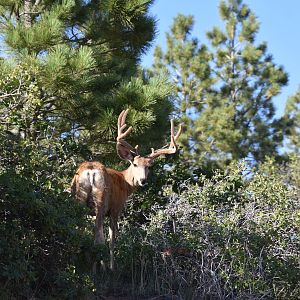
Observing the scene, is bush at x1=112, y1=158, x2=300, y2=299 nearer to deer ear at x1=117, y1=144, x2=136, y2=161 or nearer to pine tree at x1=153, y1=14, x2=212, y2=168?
deer ear at x1=117, y1=144, x2=136, y2=161

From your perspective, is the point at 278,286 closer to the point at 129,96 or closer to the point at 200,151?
the point at 129,96

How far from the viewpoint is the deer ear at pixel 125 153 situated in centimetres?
1012

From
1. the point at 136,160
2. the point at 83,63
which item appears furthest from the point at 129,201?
the point at 83,63

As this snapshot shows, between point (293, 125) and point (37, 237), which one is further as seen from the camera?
point (293, 125)

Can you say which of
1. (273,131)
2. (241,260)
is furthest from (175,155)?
(273,131)

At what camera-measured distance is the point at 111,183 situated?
Result: 932 centimetres

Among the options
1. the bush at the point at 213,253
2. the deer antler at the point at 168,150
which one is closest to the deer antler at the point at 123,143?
the deer antler at the point at 168,150

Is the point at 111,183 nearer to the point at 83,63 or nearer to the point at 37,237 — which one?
the point at 83,63

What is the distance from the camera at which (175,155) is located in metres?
11.9

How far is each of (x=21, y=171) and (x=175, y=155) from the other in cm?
506

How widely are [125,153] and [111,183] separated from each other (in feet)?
3.32

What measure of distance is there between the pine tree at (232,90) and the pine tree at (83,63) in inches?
377

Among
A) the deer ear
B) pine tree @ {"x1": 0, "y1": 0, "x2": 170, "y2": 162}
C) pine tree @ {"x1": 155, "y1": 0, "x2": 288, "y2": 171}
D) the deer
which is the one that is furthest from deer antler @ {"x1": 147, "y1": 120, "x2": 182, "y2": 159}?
pine tree @ {"x1": 155, "y1": 0, "x2": 288, "y2": 171}

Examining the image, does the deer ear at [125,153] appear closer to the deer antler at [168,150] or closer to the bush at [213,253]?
the deer antler at [168,150]
